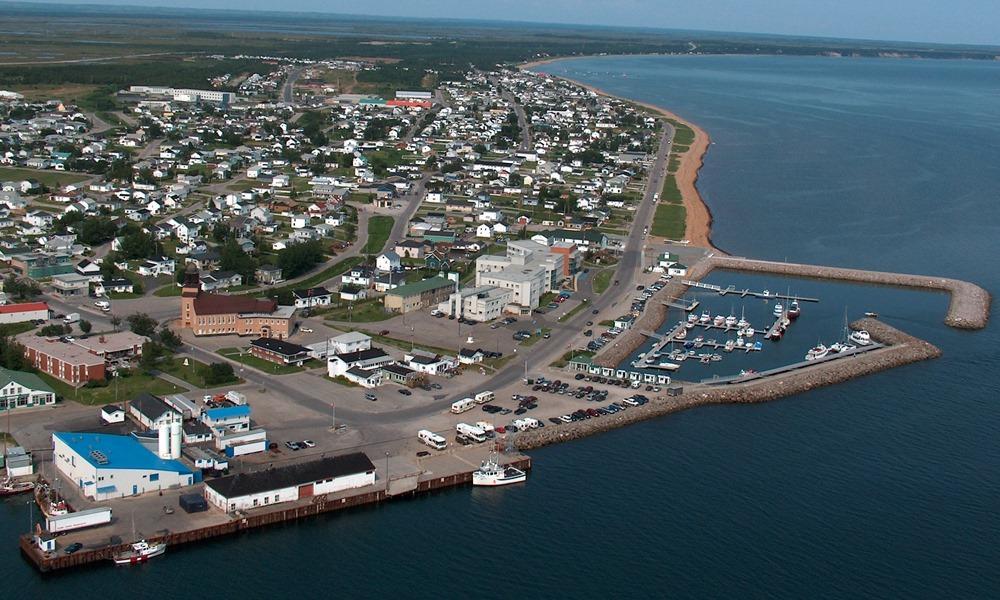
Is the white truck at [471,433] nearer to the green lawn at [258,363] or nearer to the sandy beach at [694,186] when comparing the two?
the green lawn at [258,363]

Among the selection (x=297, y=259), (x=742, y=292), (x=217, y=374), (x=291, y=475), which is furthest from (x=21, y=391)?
(x=742, y=292)

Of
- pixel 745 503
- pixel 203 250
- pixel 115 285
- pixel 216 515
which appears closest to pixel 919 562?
pixel 745 503

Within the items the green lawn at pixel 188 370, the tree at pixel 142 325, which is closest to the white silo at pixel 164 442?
the green lawn at pixel 188 370

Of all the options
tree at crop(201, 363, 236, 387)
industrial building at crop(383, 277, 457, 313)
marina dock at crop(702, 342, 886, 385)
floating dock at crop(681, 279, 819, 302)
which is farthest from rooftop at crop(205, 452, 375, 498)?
floating dock at crop(681, 279, 819, 302)

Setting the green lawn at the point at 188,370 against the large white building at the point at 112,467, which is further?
the green lawn at the point at 188,370

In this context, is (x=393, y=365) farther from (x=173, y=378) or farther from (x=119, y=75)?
(x=119, y=75)

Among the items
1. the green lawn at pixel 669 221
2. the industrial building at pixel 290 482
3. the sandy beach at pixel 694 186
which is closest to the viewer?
the industrial building at pixel 290 482

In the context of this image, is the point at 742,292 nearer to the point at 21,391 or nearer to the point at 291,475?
the point at 291,475
